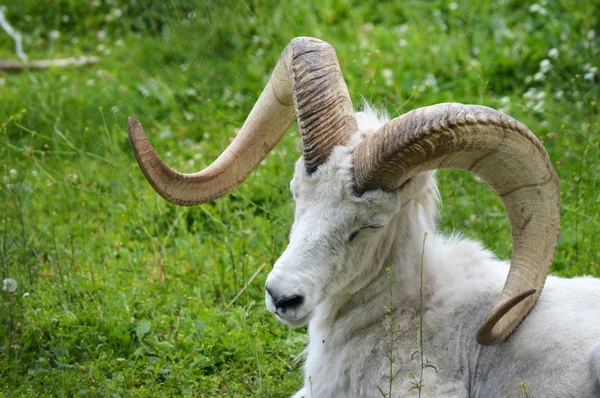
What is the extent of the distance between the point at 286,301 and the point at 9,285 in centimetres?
246

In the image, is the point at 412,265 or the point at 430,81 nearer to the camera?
the point at 412,265

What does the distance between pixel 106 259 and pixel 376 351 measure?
300 cm

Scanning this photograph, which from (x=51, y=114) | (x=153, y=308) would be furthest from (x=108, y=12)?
(x=153, y=308)

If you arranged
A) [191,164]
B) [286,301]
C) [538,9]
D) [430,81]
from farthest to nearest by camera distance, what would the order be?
1. [538,9]
2. [430,81]
3. [191,164]
4. [286,301]

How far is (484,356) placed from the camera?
17.5 ft

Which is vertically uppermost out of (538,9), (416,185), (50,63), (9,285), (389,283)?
(416,185)

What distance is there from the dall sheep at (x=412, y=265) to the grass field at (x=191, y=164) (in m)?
0.83

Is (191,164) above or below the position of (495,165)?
below

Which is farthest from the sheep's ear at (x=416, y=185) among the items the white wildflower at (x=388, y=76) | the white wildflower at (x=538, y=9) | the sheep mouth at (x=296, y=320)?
the white wildflower at (x=538, y=9)

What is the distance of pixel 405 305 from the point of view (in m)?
5.59

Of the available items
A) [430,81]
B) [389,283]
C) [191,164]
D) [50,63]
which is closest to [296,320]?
[389,283]

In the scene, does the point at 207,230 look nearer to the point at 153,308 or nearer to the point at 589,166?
the point at 153,308

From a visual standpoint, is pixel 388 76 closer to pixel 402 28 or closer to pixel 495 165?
pixel 402 28

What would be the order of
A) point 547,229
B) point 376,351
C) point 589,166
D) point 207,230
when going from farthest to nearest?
point 207,230, point 589,166, point 376,351, point 547,229
